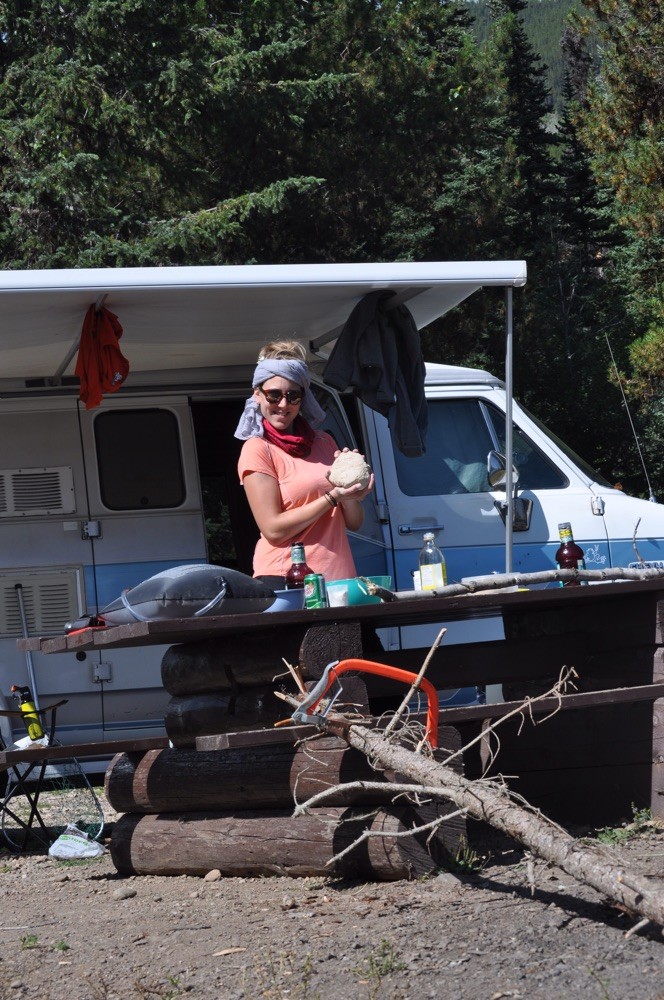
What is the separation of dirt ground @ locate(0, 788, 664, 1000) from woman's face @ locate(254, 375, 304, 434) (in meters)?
1.75

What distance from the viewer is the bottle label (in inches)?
175

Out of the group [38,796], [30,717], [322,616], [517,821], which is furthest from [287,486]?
[38,796]

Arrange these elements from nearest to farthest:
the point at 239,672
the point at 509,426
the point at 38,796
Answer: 1. the point at 239,672
2. the point at 509,426
3. the point at 38,796

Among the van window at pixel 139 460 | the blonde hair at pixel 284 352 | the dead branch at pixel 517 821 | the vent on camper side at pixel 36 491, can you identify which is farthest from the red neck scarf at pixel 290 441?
the vent on camper side at pixel 36 491

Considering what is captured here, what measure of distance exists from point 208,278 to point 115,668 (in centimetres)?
249

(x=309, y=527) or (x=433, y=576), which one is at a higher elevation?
(x=309, y=527)

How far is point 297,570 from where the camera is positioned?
4.43 metres

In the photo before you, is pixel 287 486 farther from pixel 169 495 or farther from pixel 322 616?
pixel 169 495

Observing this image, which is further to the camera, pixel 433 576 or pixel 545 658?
pixel 545 658

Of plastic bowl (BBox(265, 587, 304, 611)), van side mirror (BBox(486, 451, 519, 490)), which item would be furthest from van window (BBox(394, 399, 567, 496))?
plastic bowl (BBox(265, 587, 304, 611))

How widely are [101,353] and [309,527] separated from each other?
5.14 ft

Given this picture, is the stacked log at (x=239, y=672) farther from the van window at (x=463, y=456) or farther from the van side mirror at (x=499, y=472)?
the van window at (x=463, y=456)

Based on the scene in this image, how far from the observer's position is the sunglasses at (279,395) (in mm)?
4762

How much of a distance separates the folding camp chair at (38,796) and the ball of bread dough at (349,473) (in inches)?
61.7
